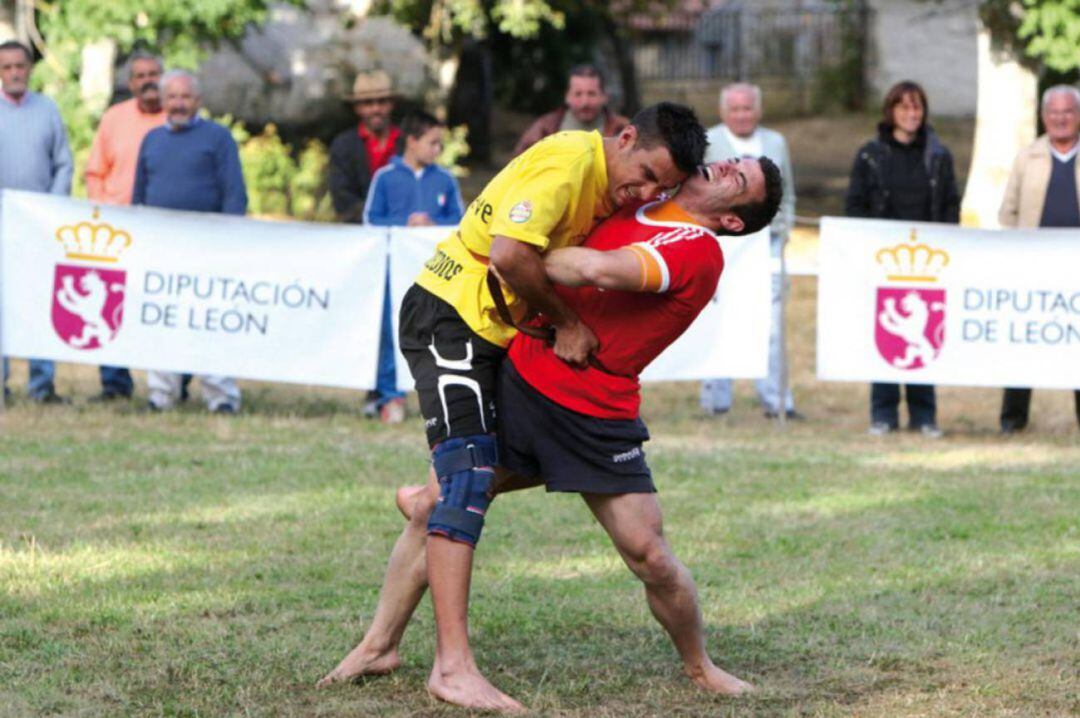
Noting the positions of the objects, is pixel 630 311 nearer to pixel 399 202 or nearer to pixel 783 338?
pixel 399 202

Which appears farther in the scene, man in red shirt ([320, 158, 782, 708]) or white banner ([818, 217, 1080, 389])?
white banner ([818, 217, 1080, 389])

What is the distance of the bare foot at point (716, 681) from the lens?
5848 millimetres

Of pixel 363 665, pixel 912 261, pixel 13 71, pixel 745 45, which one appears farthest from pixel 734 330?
pixel 745 45

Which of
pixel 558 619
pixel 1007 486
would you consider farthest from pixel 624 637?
pixel 1007 486

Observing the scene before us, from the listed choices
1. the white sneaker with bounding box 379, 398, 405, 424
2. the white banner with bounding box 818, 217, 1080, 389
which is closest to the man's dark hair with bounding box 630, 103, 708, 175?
the white banner with bounding box 818, 217, 1080, 389

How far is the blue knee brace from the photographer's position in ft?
18.1

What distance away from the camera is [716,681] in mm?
5859

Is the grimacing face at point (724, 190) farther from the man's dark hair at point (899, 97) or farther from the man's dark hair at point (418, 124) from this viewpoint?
the man's dark hair at point (899, 97)

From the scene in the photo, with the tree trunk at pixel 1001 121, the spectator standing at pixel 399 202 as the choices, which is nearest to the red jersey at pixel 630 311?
the spectator standing at pixel 399 202

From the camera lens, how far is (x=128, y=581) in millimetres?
7227

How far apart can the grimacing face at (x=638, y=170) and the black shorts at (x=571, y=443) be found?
26.0 inches

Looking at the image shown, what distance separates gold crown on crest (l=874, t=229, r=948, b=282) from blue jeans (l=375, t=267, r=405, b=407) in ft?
9.86

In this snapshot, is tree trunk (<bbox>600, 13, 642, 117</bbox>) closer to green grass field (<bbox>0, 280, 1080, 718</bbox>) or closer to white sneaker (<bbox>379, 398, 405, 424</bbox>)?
white sneaker (<bbox>379, 398, 405, 424</bbox>)

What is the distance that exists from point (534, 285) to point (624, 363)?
1.51 ft
